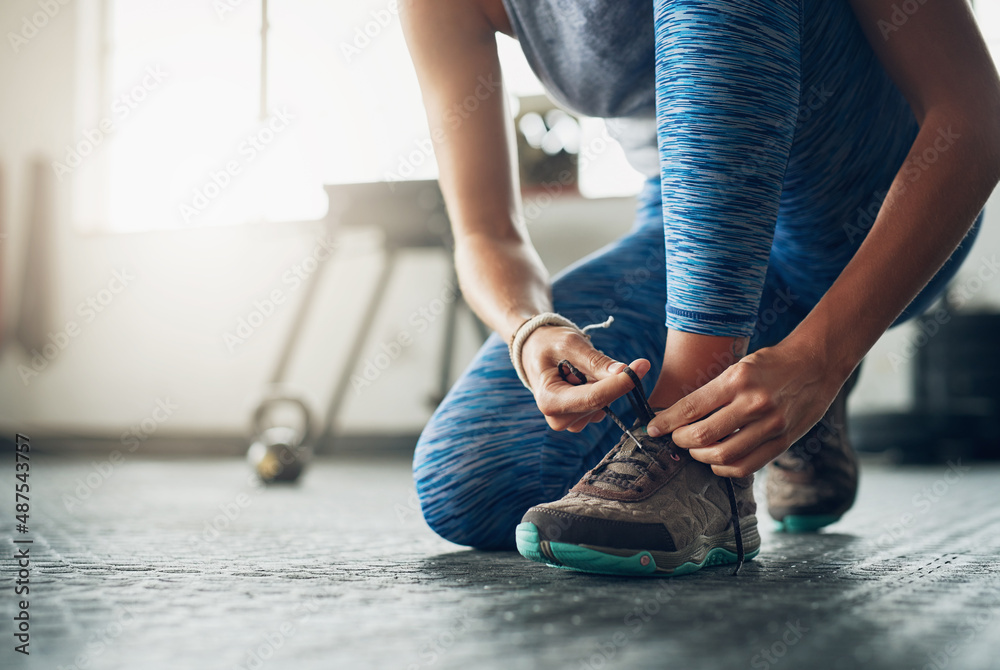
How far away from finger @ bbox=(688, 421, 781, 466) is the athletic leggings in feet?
0.27

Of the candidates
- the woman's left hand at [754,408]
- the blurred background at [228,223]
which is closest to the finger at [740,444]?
the woman's left hand at [754,408]

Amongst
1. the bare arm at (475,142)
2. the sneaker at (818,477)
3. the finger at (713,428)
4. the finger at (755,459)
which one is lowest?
the sneaker at (818,477)

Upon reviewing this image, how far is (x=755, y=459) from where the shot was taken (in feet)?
1.56

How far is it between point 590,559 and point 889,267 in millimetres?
272

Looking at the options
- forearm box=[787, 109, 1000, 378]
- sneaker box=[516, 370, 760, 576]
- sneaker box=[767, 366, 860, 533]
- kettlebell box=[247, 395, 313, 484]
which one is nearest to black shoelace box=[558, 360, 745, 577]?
sneaker box=[516, 370, 760, 576]

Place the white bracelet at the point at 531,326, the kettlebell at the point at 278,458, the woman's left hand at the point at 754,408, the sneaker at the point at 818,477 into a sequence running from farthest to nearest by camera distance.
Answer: the kettlebell at the point at 278,458, the sneaker at the point at 818,477, the white bracelet at the point at 531,326, the woman's left hand at the point at 754,408

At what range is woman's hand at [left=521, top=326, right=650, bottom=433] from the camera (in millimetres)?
472

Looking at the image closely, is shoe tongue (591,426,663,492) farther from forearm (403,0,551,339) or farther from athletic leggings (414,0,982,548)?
forearm (403,0,551,339)

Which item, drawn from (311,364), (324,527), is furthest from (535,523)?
(311,364)

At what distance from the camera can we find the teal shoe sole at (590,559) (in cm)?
49

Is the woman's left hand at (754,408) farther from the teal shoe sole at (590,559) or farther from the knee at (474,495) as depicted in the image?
the knee at (474,495)

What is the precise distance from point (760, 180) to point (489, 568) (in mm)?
349

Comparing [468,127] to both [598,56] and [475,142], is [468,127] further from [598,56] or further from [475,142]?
[598,56]

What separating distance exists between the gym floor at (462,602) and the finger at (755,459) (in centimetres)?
7
